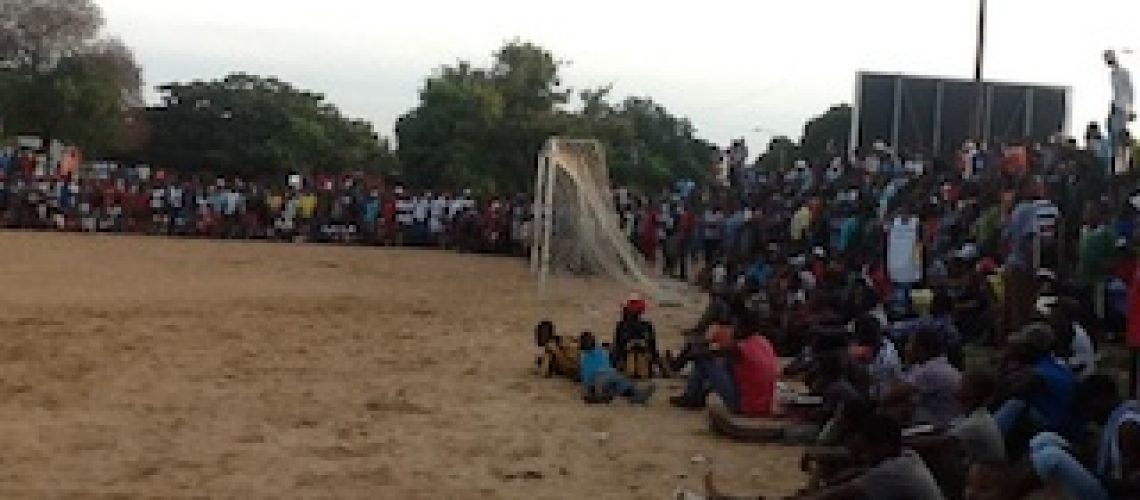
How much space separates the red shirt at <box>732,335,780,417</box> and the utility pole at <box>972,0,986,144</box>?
15.6 metres

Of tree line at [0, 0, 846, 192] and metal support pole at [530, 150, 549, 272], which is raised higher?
tree line at [0, 0, 846, 192]

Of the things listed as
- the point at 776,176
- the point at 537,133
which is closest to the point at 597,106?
the point at 537,133

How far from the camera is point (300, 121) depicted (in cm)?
4938

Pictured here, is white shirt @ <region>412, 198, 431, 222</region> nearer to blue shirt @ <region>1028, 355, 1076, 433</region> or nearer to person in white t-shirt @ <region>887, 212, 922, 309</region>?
person in white t-shirt @ <region>887, 212, 922, 309</region>

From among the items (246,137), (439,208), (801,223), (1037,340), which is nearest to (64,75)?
(246,137)

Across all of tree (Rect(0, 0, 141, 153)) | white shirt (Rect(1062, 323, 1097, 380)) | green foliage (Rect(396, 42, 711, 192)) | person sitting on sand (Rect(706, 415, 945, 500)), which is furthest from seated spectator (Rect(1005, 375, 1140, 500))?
tree (Rect(0, 0, 141, 153))

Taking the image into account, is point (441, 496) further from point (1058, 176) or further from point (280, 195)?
point (280, 195)

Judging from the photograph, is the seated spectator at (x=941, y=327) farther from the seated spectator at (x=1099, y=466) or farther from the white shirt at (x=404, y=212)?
the white shirt at (x=404, y=212)

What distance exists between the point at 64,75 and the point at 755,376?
3897 centimetres

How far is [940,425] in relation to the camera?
274 inches

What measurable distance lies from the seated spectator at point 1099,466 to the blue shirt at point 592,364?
5.13 meters

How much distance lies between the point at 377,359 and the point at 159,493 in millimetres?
5465

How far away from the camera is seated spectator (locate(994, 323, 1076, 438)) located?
7047 millimetres

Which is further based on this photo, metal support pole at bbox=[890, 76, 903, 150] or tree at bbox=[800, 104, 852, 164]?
tree at bbox=[800, 104, 852, 164]
